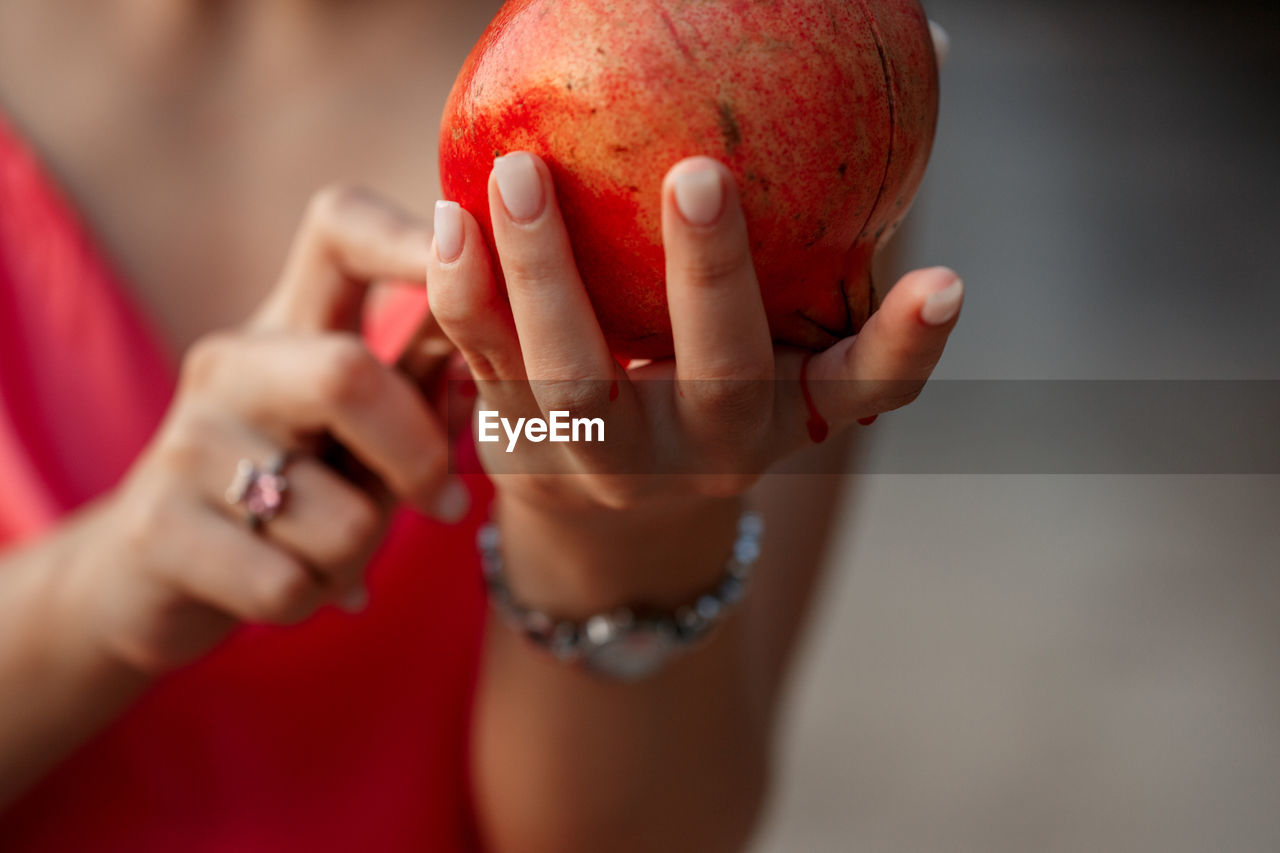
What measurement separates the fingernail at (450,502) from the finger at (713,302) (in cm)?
A: 35

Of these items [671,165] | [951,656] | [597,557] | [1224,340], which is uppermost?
[671,165]

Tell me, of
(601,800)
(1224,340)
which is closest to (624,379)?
(601,800)

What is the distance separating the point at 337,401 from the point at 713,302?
398 mm

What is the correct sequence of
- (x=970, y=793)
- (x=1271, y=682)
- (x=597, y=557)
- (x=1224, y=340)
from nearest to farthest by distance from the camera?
(x=597, y=557)
(x=970, y=793)
(x=1271, y=682)
(x=1224, y=340)

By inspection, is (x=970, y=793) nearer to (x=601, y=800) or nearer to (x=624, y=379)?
(x=601, y=800)

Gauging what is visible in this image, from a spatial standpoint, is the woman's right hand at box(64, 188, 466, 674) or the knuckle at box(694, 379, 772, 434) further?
the woman's right hand at box(64, 188, 466, 674)

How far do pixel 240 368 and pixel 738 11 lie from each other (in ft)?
1.66

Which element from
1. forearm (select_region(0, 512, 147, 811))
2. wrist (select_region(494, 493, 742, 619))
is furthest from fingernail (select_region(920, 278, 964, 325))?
forearm (select_region(0, 512, 147, 811))

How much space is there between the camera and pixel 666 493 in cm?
53

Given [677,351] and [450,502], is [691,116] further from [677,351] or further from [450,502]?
[450,502]

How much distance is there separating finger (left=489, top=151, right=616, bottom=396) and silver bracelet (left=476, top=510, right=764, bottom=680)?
0.37 meters

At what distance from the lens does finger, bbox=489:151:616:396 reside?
1.29ft

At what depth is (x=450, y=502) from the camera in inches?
29.8

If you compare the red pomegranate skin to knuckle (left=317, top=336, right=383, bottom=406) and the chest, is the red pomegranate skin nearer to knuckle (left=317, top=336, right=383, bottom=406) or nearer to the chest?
knuckle (left=317, top=336, right=383, bottom=406)
